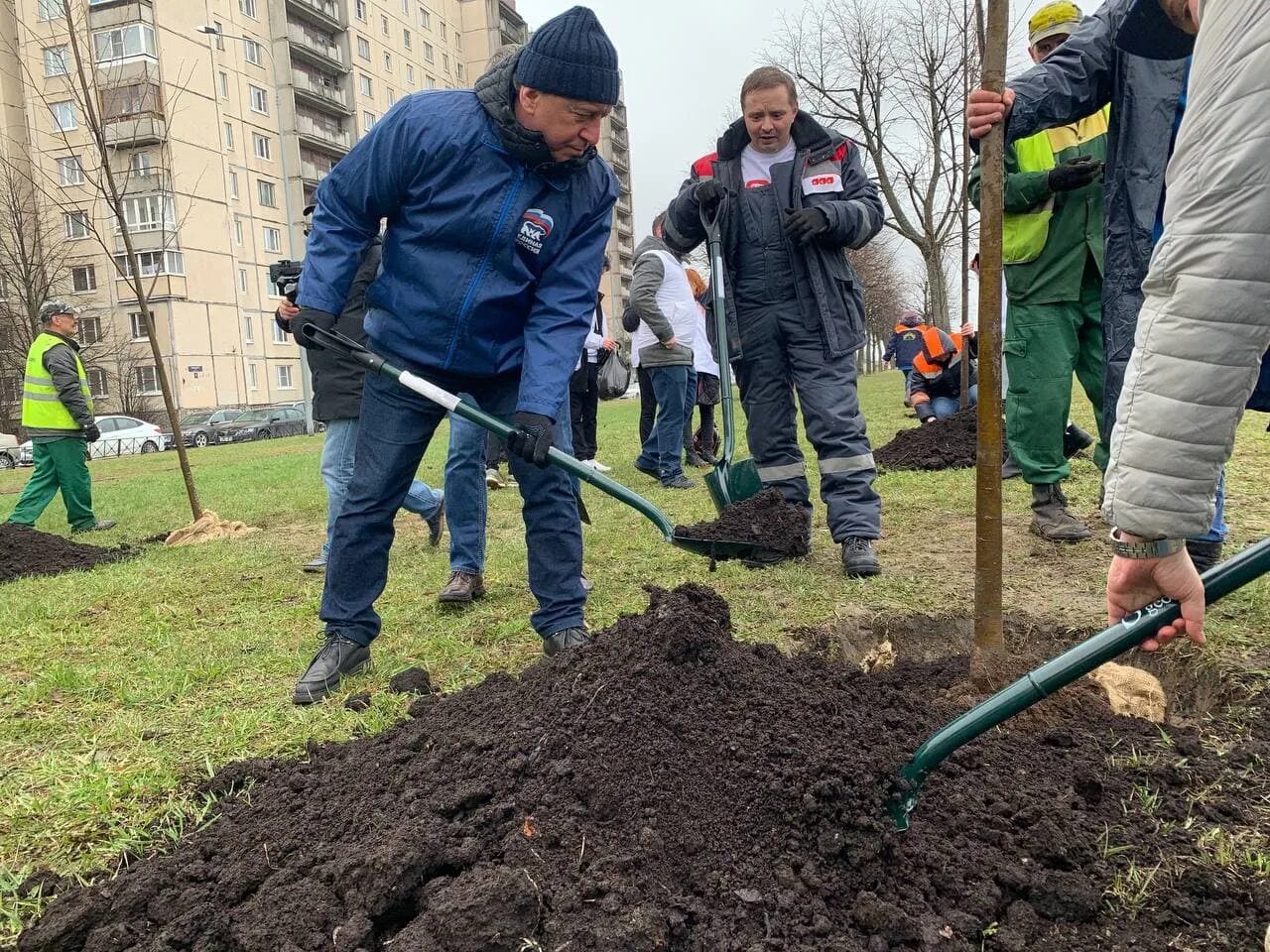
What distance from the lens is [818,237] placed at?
4133mm

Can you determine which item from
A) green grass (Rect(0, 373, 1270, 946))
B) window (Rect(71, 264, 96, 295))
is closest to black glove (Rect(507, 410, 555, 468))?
green grass (Rect(0, 373, 1270, 946))

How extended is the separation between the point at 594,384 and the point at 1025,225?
481cm

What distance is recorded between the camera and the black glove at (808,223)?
400cm

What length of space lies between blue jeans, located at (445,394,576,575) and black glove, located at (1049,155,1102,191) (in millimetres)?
2518

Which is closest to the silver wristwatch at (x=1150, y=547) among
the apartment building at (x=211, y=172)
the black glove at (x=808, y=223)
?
the black glove at (x=808, y=223)

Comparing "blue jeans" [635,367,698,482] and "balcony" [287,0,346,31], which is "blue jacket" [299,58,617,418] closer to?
"blue jeans" [635,367,698,482]

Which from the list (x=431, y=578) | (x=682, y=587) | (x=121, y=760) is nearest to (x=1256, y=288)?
(x=682, y=587)

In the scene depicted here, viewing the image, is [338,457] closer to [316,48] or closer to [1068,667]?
[1068,667]

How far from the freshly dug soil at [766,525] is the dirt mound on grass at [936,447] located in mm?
3190

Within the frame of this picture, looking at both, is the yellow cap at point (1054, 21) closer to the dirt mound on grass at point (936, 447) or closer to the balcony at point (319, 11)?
the dirt mound on grass at point (936, 447)

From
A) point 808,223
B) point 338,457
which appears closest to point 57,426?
point 338,457

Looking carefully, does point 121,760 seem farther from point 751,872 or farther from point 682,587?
point 751,872

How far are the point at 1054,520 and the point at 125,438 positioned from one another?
96.3ft

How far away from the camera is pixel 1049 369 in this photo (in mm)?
4176
